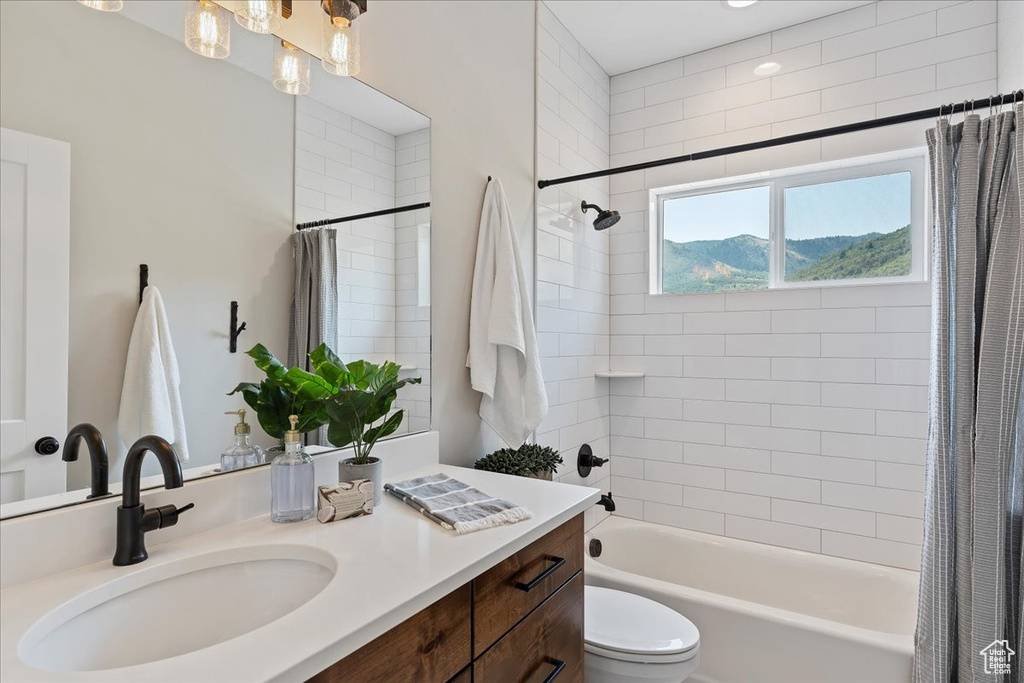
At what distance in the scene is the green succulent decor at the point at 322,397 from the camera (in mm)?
1154

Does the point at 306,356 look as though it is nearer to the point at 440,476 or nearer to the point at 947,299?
the point at 440,476

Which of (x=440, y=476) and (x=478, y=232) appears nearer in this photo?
(x=440, y=476)

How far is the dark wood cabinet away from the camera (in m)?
0.76

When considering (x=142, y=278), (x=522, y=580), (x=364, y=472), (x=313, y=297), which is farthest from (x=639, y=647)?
(x=142, y=278)

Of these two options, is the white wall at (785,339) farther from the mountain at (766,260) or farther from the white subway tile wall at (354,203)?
the white subway tile wall at (354,203)

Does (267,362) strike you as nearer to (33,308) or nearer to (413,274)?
(33,308)

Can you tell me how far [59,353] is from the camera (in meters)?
0.86

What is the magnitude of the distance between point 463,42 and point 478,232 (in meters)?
0.66

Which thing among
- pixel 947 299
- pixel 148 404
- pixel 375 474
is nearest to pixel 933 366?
pixel 947 299

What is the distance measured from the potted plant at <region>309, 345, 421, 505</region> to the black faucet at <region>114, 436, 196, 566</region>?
33 centimetres

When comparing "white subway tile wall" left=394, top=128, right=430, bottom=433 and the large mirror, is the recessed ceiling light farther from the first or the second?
the large mirror

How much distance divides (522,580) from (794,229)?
2.30 metres

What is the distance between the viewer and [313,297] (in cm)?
128

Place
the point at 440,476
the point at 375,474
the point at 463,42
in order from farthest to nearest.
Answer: the point at 463,42 < the point at 440,476 < the point at 375,474
